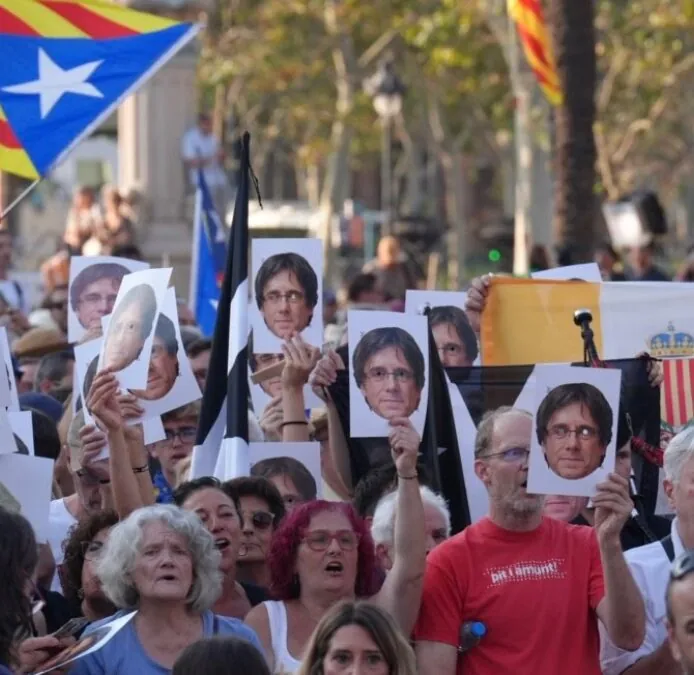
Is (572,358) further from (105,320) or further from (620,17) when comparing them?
(620,17)

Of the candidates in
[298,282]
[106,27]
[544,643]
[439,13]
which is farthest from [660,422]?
[439,13]

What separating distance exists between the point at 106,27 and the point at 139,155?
9.16 m

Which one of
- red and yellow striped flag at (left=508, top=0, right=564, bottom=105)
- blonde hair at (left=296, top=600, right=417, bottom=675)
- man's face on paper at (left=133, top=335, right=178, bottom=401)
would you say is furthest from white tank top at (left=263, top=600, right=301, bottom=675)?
red and yellow striped flag at (left=508, top=0, right=564, bottom=105)

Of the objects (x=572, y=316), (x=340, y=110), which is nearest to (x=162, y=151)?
(x=572, y=316)

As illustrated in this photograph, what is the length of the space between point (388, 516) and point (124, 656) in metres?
1.07

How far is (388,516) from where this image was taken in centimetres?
670

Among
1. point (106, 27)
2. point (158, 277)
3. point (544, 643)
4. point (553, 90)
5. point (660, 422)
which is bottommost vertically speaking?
point (544, 643)

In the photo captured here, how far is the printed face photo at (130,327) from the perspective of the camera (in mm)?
7406

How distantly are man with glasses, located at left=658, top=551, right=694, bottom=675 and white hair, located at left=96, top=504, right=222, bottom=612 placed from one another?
1688 mm

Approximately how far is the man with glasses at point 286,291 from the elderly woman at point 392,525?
1.51 m

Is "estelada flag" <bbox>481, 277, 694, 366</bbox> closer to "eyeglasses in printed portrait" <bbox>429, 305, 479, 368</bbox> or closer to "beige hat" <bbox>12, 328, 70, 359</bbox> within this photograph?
"eyeglasses in printed portrait" <bbox>429, 305, 479, 368</bbox>

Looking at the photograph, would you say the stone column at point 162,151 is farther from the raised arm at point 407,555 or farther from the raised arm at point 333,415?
the raised arm at point 407,555

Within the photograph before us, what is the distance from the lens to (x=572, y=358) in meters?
8.73

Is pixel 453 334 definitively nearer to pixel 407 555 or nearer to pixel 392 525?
pixel 392 525
